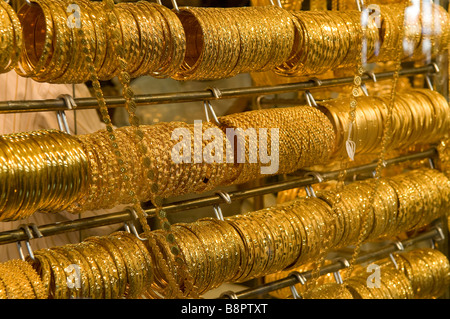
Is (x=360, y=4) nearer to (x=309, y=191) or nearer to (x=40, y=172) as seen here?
(x=309, y=191)

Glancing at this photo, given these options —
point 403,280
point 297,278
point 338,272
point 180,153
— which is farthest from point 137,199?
point 403,280

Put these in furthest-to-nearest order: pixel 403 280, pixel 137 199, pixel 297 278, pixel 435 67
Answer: pixel 435 67
pixel 403 280
pixel 297 278
pixel 137 199

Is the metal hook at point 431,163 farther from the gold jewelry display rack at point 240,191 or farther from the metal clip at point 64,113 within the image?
the metal clip at point 64,113

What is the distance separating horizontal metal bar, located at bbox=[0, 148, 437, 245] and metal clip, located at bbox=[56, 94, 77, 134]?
116 mm

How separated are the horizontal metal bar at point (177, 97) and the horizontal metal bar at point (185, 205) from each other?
0.46 feet

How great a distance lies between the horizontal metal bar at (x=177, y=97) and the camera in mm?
702

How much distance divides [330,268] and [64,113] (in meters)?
0.52

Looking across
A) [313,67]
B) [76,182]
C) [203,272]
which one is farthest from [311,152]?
[76,182]

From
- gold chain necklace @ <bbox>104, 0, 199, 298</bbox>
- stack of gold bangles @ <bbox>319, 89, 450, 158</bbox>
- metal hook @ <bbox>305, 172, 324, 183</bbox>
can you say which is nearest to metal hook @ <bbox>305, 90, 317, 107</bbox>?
stack of gold bangles @ <bbox>319, 89, 450, 158</bbox>

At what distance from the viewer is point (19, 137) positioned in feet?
2.23

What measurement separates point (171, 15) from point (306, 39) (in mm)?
237

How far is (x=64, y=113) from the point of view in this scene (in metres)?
0.77

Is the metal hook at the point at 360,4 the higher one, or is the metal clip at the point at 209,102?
the metal hook at the point at 360,4

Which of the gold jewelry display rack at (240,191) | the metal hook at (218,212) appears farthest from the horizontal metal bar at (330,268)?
the metal hook at (218,212)
